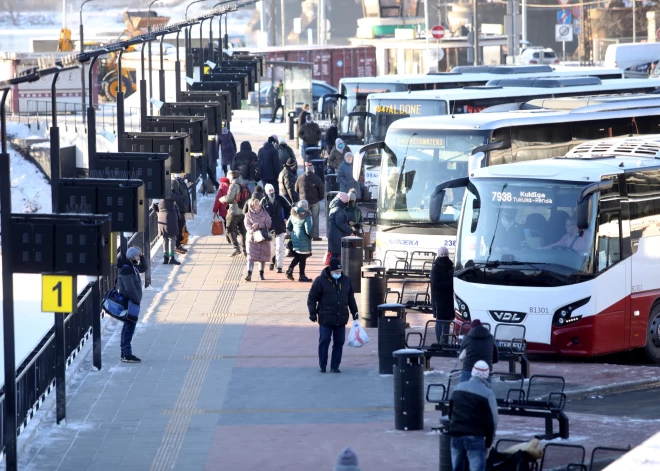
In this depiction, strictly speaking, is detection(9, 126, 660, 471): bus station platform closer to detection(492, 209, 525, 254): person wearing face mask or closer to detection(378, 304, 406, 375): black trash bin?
detection(378, 304, 406, 375): black trash bin

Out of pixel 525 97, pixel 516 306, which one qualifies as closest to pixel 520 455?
pixel 516 306

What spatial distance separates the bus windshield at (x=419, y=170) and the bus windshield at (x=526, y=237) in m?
4.54

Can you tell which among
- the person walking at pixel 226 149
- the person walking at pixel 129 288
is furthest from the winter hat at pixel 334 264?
the person walking at pixel 226 149

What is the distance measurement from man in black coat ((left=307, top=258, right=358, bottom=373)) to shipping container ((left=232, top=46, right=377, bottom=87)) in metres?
46.6

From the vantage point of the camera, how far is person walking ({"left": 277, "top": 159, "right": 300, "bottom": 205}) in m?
27.6

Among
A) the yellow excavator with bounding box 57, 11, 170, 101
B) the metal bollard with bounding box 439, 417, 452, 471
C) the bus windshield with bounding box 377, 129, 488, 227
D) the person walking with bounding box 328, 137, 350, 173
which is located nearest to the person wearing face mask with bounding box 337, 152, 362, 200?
the person walking with bounding box 328, 137, 350, 173

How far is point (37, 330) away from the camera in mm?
22141

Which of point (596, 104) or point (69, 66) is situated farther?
point (596, 104)

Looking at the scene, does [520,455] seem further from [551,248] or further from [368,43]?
[368,43]

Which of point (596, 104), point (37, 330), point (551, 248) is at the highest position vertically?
point (596, 104)

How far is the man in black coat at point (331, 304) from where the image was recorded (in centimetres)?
1642

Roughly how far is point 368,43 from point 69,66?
176 feet

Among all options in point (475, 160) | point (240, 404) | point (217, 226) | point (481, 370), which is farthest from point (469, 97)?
point (481, 370)

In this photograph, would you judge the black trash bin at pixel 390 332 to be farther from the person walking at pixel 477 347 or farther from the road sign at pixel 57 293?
the road sign at pixel 57 293
